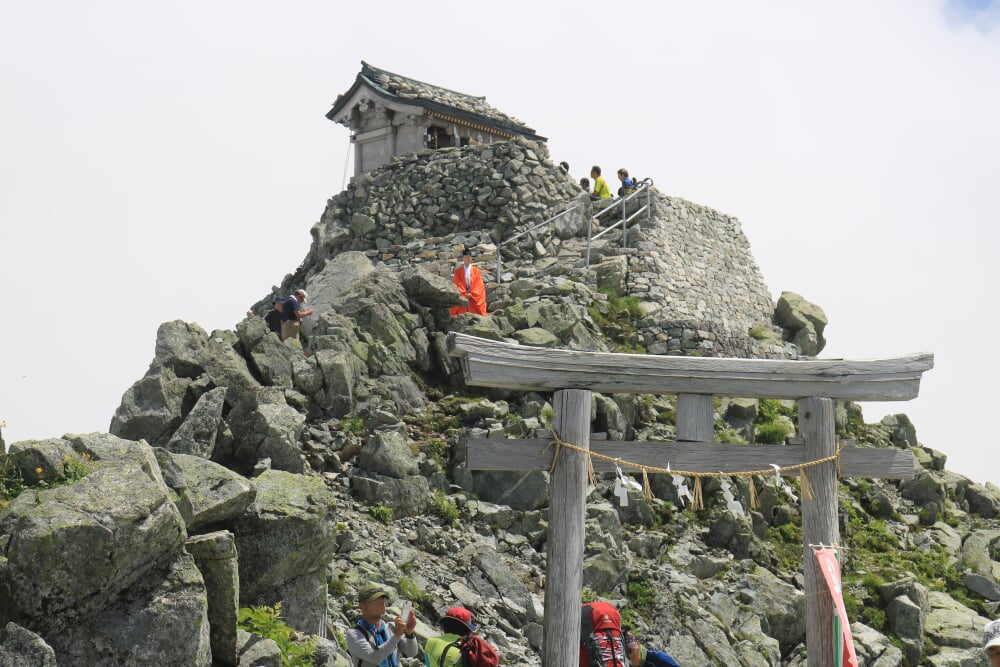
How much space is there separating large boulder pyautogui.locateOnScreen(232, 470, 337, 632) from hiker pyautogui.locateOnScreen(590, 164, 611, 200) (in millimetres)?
19587

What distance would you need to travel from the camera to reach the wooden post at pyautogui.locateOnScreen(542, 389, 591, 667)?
9.77 meters

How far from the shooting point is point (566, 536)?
1000 centimetres

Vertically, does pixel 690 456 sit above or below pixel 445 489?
above

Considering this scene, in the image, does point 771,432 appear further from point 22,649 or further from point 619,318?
point 22,649

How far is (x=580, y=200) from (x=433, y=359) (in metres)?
9.61

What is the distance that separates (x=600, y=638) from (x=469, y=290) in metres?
13.0

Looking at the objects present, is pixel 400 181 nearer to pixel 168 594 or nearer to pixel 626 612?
pixel 626 612

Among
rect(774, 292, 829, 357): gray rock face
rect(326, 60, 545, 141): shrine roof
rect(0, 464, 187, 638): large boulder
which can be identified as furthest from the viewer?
rect(326, 60, 545, 141): shrine roof

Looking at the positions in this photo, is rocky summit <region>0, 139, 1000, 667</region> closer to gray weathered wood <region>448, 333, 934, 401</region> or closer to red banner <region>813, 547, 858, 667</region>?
red banner <region>813, 547, 858, 667</region>

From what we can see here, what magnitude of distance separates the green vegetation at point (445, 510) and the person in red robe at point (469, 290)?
5.90 meters

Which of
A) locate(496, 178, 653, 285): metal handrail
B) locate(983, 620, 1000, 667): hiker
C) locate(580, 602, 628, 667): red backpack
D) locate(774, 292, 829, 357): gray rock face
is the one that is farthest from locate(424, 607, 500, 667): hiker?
locate(774, 292, 829, 357): gray rock face

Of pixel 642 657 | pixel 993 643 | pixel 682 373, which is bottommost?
pixel 642 657

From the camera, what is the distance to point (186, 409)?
17.2 m

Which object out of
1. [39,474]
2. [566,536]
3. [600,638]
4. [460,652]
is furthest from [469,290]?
[460,652]
